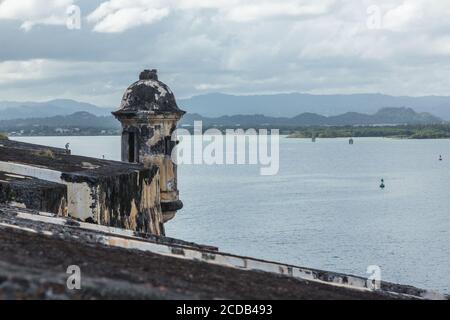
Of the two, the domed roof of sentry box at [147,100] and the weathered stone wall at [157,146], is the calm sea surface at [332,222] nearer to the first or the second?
the weathered stone wall at [157,146]

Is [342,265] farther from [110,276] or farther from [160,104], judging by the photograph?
[110,276]

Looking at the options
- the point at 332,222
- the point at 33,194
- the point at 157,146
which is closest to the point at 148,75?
the point at 157,146

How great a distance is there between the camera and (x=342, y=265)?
36.8m

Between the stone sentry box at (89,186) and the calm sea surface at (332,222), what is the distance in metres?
20.0

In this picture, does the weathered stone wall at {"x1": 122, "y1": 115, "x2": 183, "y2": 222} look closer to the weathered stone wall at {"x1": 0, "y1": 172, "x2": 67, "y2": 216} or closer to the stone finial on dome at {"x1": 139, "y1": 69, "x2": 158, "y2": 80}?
the stone finial on dome at {"x1": 139, "y1": 69, "x2": 158, "y2": 80}

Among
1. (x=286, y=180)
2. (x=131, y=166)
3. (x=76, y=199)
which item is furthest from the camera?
(x=286, y=180)

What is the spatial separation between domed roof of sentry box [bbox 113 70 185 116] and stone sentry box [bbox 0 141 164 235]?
4.76 ft

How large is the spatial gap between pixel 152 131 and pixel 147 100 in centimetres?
61

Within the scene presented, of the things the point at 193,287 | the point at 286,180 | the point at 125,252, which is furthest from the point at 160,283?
the point at 286,180

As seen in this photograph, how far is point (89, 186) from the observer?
10875 millimetres

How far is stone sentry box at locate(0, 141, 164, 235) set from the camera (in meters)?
10.4

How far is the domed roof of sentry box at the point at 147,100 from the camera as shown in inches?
612

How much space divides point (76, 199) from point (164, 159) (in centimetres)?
479

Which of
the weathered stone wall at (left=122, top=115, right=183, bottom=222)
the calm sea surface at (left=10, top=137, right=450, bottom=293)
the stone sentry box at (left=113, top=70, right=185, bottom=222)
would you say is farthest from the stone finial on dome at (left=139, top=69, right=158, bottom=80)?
the calm sea surface at (left=10, top=137, right=450, bottom=293)
